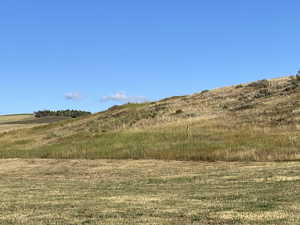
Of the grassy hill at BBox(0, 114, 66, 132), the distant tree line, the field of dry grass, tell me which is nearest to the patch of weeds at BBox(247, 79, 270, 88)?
the grassy hill at BBox(0, 114, 66, 132)

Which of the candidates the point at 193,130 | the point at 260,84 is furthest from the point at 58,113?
the point at 193,130

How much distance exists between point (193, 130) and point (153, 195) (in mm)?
27943

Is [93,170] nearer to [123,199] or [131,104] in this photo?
[123,199]

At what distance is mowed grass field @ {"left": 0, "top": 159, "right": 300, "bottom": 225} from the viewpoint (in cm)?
1248

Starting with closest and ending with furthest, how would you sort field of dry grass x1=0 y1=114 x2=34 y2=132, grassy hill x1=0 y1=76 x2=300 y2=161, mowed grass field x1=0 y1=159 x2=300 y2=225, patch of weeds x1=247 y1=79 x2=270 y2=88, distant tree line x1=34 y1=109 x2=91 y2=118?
mowed grass field x1=0 y1=159 x2=300 y2=225, grassy hill x1=0 y1=76 x2=300 y2=161, patch of weeds x1=247 y1=79 x2=270 y2=88, field of dry grass x1=0 y1=114 x2=34 y2=132, distant tree line x1=34 y1=109 x2=91 y2=118

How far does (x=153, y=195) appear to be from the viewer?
17.4 meters

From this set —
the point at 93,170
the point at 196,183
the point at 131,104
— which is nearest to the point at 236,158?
the point at 93,170

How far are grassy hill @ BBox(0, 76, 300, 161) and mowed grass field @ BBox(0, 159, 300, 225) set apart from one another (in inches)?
205

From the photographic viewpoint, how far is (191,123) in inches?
1930

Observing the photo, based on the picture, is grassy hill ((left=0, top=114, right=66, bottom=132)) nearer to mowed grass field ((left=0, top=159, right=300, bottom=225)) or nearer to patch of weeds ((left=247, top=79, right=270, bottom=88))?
patch of weeds ((left=247, top=79, right=270, bottom=88))

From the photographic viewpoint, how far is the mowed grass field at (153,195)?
491 inches

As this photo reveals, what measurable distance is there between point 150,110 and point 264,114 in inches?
767

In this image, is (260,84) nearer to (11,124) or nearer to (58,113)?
(11,124)

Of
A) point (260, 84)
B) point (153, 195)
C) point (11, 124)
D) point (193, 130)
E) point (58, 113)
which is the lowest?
point (153, 195)
